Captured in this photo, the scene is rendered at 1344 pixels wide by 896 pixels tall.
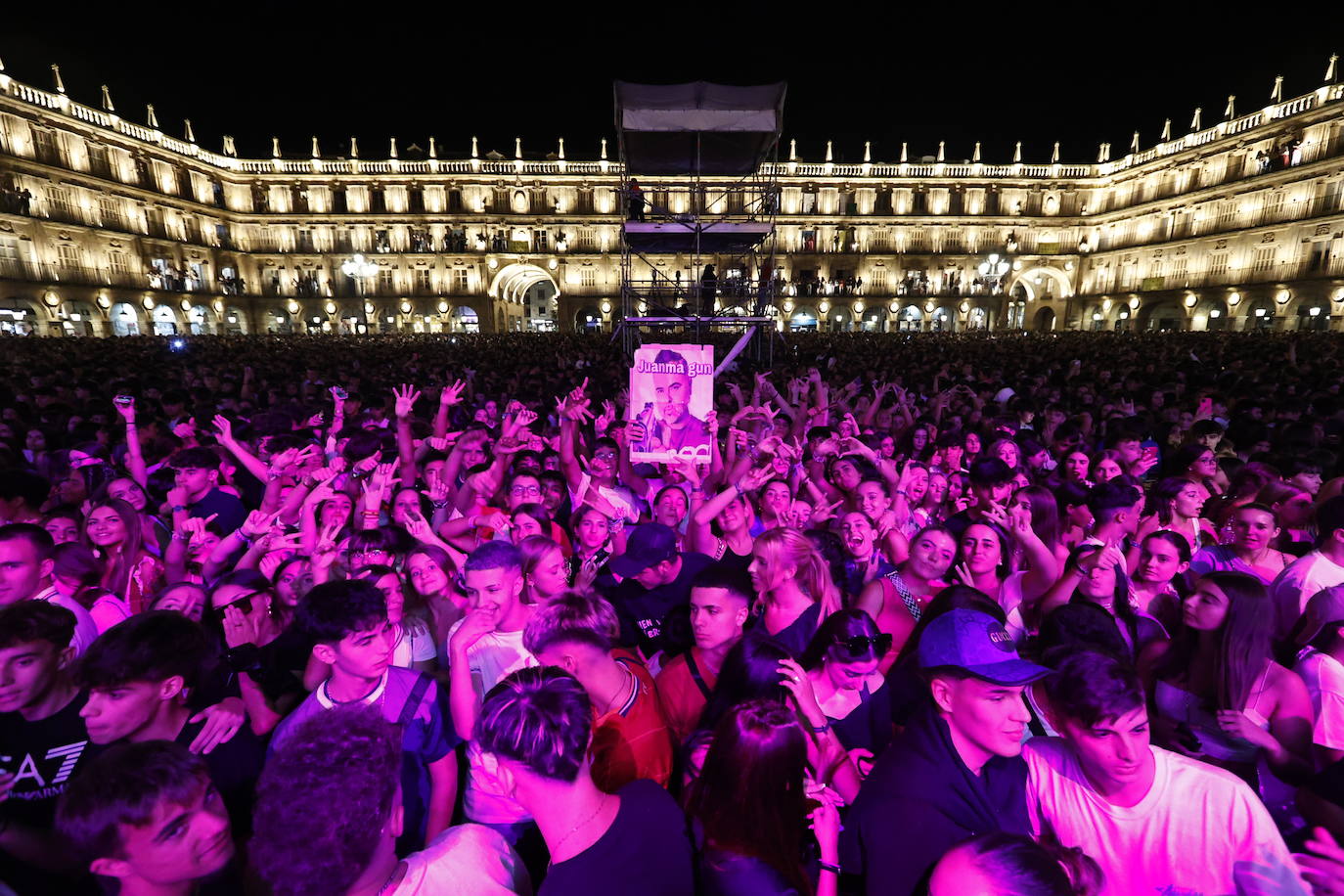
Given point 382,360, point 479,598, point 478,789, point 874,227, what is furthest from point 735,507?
point 874,227

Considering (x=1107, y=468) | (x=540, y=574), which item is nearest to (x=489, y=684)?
(x=540, y=574)

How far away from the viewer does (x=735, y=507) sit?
172 inches

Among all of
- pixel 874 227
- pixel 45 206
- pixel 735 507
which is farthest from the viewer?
pixel 874 227

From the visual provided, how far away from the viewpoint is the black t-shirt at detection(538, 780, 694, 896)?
1.65m

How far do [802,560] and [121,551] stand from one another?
403 centimetres

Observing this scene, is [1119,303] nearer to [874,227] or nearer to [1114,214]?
[1114,214]

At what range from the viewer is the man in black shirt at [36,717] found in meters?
2.14

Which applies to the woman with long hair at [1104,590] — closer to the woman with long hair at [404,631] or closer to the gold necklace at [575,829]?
the gold necklace at [575,829]

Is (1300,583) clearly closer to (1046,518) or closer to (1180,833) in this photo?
(1046,518)

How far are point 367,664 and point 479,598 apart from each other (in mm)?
512

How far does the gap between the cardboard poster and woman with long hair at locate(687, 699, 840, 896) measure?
12.7 feet

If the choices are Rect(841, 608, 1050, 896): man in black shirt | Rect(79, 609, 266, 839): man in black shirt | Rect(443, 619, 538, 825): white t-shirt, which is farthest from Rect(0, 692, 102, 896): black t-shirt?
Rect(841, 608, 1050, 896): man in black shirt

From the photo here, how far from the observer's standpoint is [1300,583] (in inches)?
126

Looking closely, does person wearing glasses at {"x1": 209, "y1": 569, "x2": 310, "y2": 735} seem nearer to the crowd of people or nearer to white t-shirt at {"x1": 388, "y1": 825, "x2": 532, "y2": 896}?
the crowd of people
